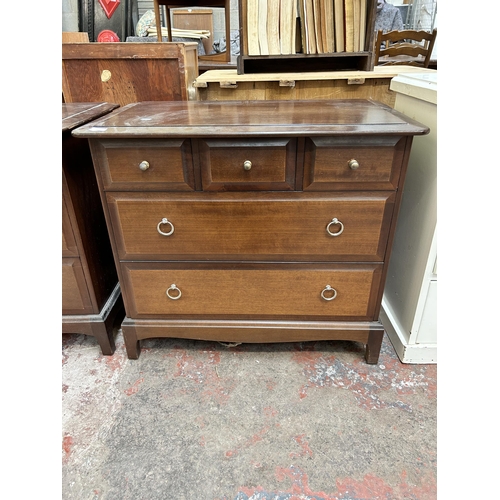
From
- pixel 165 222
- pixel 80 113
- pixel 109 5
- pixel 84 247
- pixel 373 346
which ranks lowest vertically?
pixel 373 346

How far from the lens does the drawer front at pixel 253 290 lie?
46.0 inches

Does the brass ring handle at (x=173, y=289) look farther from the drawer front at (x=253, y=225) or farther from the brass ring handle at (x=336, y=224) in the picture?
the brass ring handle at (x=336, y=224)

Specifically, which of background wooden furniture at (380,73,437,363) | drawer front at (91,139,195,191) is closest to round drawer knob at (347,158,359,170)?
background wooden furniture at (380,73,437,363)

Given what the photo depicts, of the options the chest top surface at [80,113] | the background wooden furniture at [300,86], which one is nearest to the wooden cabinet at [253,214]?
the chest top surface at [80,113]

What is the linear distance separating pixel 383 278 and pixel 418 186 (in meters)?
0.37

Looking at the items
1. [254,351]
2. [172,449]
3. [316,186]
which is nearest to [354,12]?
[316,186]

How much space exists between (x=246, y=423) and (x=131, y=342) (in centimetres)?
53

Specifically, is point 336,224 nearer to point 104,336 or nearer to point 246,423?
point 246,423

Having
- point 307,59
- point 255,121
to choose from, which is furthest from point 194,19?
point 255,121

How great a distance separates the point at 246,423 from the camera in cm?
111

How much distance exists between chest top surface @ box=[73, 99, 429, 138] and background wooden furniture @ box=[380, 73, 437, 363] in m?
0.15

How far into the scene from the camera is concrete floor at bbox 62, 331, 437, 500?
945mm

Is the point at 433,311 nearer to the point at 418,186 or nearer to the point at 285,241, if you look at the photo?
the point at 418,186

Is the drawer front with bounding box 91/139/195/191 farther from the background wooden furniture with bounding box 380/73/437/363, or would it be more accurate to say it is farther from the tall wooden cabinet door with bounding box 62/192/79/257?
the background wooden furniture with bounding box 380/73/437/363
